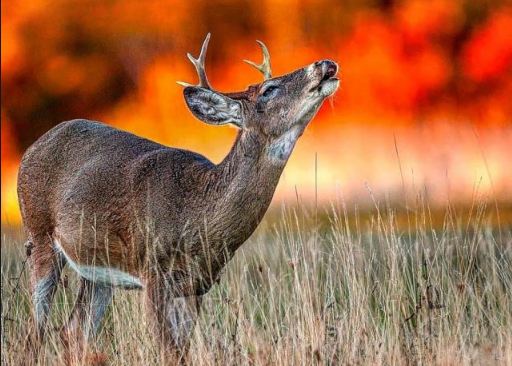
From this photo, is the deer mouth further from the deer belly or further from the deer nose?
the deer belly

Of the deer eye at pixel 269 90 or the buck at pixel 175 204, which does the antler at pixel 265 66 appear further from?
the deer eye at pixel 269 90

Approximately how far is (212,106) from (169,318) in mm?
1411

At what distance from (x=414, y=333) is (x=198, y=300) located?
1.51 m

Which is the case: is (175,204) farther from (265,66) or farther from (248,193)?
(265,66)

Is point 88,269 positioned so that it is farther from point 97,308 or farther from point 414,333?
point 414,333

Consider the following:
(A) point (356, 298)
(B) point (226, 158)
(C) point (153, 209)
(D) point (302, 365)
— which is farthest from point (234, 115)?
(D) point (302, 365)

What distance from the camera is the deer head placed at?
25.3ft

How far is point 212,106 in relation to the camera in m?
7.99

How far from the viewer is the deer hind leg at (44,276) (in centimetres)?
880

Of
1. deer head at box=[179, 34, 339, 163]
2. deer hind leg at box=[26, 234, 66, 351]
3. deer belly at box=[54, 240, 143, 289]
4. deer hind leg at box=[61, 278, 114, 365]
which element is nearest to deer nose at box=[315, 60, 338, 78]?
deer head at box=[179, 34, 339, 163]

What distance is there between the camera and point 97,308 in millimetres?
8789

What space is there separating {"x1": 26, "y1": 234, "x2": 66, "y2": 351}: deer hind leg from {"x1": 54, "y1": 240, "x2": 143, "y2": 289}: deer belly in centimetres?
25

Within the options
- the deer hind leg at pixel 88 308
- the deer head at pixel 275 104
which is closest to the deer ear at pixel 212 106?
the deer head at pixel 275 104

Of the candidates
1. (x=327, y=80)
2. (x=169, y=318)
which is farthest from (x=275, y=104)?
(x=169, y=318)
